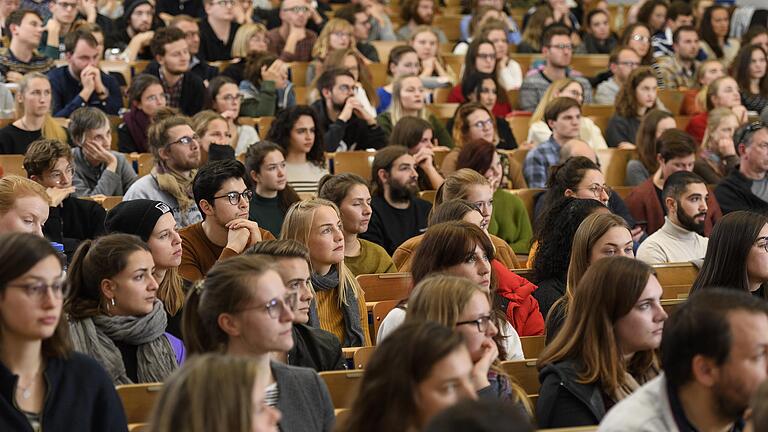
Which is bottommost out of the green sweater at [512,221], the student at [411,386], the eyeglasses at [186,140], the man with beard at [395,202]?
the green sweater at [512,221]

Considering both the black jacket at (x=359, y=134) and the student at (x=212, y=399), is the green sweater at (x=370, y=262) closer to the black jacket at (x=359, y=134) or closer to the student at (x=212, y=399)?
the black jacket at (x=359, y=134)

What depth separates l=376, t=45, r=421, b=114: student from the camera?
8195mm

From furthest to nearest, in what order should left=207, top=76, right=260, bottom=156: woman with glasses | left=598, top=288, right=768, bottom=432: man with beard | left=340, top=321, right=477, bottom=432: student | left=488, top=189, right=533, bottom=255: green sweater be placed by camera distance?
left=207, top=76, right=260, bottom=156: woman with glasses
left=488, top=189, right=533, bottom=255: green sweater
left=598, top=288, right=768, bottom=432: man with beard
left=340, top=321, right=477, bottom=432: student

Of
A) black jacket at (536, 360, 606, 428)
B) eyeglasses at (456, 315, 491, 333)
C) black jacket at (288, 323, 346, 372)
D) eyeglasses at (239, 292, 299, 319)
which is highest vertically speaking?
eyeglasses at (239, 292, 299, 319)

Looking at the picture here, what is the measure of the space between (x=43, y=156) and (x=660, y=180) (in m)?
3.17

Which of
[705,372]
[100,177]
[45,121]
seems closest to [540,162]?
[100,177]

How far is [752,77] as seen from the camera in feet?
28.6

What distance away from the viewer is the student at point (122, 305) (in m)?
A: 3.44

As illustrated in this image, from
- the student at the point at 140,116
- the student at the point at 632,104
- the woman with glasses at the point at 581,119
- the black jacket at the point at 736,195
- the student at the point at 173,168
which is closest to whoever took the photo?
the student at the point at 173,168

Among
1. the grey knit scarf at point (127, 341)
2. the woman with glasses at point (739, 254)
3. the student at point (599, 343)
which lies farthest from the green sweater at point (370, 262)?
the student at point (599, 343)

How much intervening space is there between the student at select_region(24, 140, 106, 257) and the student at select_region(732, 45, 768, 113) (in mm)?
5026

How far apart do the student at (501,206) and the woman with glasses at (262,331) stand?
10.4 ft

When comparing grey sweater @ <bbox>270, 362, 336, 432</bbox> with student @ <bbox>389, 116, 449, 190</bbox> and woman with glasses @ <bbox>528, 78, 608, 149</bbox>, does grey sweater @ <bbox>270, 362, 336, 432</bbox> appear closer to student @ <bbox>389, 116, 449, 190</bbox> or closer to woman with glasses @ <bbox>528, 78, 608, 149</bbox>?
student @ <bbox>389, 116, 449, 190</bbox>

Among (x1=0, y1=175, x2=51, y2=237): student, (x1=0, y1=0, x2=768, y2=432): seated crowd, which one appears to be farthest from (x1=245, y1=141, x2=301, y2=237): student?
(x1=0, y1=175, x2=51, y2=237): student
